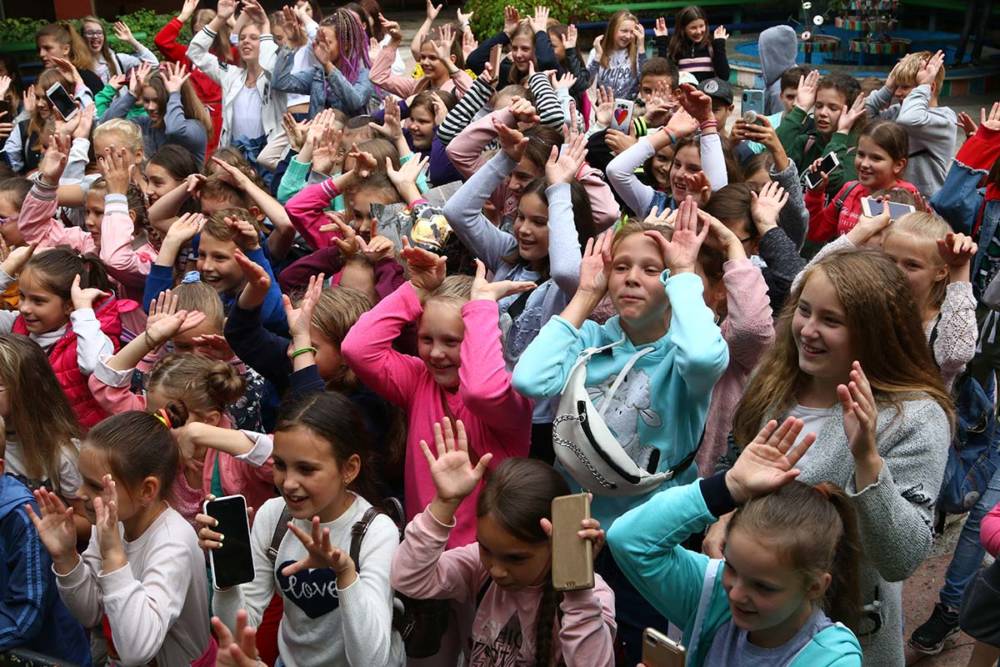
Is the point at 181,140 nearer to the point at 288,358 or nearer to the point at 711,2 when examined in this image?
the point at 288,358

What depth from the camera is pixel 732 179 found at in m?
5.18

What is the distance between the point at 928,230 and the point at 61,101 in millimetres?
6272

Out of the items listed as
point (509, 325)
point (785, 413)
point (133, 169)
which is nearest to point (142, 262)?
point (133, 169)

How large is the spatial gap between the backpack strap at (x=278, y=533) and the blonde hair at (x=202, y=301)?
133 cm

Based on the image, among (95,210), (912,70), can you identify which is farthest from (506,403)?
(912,70)

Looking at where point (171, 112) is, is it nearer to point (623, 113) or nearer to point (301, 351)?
point (623, 113)

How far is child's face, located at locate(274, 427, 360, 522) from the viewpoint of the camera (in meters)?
3.06

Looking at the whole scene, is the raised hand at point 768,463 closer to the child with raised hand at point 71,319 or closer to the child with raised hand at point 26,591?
the child with raised hand at point 26,591

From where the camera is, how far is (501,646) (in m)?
2.82

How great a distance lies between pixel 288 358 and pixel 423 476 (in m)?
0.82

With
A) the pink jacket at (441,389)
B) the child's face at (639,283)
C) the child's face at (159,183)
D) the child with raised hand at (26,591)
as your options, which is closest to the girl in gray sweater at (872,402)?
the child's face at (639,283)

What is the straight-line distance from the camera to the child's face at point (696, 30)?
9.08 meters

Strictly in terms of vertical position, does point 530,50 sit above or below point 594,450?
below

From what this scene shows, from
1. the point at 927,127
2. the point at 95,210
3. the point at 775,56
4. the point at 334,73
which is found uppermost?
the point at 95,210
